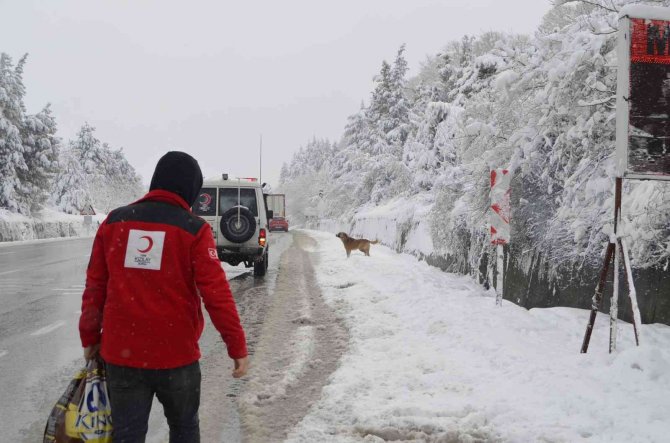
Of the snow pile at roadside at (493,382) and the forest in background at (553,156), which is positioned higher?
the forest in background at (553,156)

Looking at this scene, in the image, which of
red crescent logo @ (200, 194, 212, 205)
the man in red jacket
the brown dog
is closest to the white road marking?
the man in red jacket

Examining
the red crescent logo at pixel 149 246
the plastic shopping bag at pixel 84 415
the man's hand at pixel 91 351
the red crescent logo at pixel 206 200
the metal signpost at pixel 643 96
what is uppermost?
the metal signpost at pixel 643 96

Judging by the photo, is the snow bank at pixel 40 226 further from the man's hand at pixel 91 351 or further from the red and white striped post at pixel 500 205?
the man's hand at pixel 91 351

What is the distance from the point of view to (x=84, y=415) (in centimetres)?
249

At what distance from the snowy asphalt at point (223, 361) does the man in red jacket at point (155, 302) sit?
1.41 m

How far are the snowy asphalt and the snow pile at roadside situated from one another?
0.32 meters

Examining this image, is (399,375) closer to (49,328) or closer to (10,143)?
(49,328)

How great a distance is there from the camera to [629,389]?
4172 millimetres

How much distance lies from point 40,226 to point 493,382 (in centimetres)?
3760

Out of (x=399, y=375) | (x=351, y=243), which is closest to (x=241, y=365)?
(x=399, y=375)

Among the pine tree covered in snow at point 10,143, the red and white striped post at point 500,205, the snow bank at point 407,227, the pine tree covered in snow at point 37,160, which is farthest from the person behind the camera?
the pine tree covered in snow at point 37,160

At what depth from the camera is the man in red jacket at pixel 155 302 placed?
7.97ft

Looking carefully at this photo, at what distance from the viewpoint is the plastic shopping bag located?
2.47m

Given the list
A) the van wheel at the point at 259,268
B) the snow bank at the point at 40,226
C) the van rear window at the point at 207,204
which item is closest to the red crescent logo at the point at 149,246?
the van rear window at the point at 207,204
